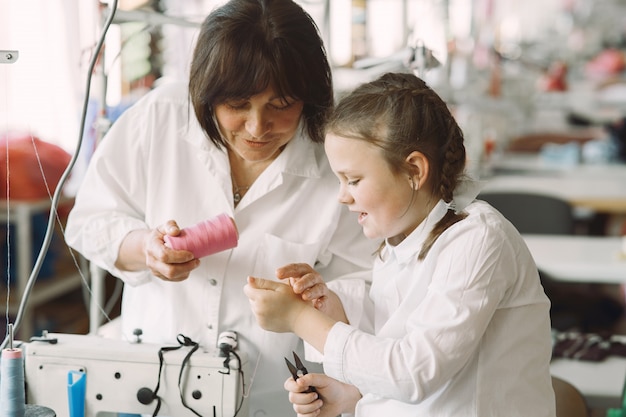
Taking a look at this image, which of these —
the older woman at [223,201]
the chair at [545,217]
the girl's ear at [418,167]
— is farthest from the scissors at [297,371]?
the chair at [545,217]

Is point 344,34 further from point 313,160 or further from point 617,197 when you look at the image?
point 313,160

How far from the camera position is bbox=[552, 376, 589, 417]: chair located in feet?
5.88

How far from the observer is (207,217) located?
157 cm

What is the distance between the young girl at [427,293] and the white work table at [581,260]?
1.53 metres

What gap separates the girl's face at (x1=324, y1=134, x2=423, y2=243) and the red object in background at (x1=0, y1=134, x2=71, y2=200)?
174 cm

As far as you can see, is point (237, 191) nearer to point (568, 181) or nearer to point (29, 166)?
point (29, 166)

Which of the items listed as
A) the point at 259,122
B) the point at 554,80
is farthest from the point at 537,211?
the point at 554,80

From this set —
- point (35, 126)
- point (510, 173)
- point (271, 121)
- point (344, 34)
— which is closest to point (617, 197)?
point (510, 173)

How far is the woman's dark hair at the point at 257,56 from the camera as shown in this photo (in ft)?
4.53

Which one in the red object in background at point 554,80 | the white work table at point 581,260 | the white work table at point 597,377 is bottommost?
the red object in background at point 554,80

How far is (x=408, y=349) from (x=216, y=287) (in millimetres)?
514

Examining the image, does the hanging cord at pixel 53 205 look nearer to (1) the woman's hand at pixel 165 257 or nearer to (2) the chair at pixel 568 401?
(1) the woman's hand at pixel 165 257

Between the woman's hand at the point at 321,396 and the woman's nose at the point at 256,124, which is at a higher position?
the woman's nose at the point at 256,124

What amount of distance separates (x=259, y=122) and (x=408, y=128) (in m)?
0.31
